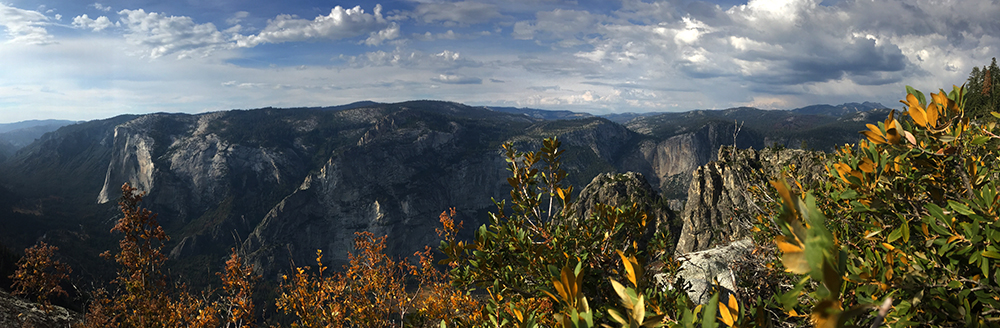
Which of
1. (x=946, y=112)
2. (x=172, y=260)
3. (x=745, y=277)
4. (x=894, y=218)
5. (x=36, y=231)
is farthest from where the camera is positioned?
(x=172, y=260)

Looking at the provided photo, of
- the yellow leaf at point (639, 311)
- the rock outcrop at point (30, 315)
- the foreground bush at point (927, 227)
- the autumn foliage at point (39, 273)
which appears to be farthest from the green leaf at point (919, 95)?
the rock outcrop at point (30, 315)

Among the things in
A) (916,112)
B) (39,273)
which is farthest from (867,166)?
(39,273)

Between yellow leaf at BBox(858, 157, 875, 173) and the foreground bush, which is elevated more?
yellow leaf at BBox(858, 157, 875, 173)

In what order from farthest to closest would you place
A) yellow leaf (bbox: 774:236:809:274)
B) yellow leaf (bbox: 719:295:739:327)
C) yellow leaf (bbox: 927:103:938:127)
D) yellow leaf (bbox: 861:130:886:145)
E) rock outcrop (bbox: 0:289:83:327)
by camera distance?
rock outcrop (bbox: 0:289:83:327), yellow leaf (bbox: 861:130:886:145), yellow leaf (bbox: 927:103:938:127), yellow leaf (bbox: 719:295:739:327), yellow leaf (bbox: 774:236:809:274)

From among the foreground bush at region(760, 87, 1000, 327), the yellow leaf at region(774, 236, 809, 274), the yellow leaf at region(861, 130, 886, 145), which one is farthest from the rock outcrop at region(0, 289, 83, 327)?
the yellow leaf at region(861, 130, 886, 145)

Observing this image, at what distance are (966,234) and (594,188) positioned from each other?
88134 mm

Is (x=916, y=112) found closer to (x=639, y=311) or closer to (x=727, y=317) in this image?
(x=727, y=317)

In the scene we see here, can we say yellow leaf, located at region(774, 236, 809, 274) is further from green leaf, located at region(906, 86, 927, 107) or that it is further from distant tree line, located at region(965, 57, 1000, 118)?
distant tree line, located at region(965, 57, 1000, 118)

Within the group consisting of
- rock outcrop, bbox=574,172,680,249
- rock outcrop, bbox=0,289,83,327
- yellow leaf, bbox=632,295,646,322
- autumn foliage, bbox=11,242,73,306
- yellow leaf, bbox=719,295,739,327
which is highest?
→ yellow leaf, bbox=632,295,646,322

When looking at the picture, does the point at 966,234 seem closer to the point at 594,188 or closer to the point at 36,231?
the point at 594,188

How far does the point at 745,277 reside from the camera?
729cm

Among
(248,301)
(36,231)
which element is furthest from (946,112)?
(36,231)

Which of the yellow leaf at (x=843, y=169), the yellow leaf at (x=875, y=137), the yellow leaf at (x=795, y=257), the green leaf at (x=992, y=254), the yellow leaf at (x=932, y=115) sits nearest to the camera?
the yellow leaf at (x=795, y=257)

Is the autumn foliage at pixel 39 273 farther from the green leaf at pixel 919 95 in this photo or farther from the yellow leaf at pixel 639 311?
the green leaf at pixel 919 95
